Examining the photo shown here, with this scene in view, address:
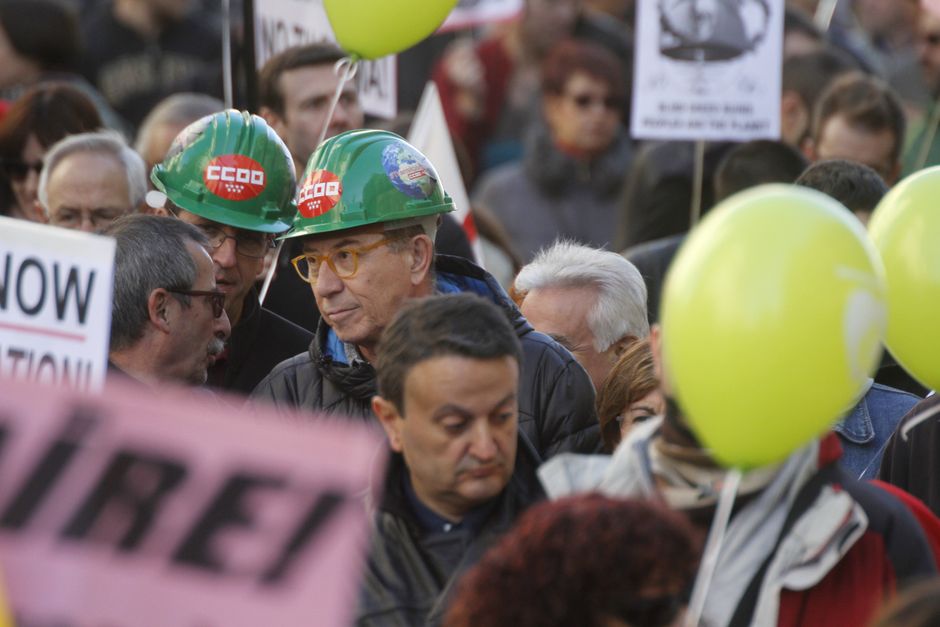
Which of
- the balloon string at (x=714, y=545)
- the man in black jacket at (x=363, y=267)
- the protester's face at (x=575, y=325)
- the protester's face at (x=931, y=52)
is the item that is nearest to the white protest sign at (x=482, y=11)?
the protester's face at (x=931, y=52)

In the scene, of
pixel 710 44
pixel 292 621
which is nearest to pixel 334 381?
pixel 292 621

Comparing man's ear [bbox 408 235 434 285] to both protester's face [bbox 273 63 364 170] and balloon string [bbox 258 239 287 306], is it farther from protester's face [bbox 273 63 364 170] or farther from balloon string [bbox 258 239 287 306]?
protester's face [bbox 273 63 364 170]

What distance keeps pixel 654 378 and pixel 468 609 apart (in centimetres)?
156

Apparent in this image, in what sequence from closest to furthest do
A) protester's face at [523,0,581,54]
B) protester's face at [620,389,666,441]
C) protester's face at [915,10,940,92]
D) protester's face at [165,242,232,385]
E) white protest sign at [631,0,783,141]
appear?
protester's face at [620,389,666,441] → protester's face at [165,242,232,385] → white protest sign at [631,0,783,141] → protester's face at [915,10,940,92] → protester's face at [523,0,581,54]

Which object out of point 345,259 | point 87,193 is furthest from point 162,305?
point 87,193

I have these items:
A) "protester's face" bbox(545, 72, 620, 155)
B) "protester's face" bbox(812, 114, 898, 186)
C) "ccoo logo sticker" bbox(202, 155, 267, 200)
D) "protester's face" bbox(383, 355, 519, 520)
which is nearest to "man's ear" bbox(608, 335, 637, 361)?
"ccoo logo sticker" bbox(202, 155, 267, 200)

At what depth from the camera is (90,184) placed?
5992 mm

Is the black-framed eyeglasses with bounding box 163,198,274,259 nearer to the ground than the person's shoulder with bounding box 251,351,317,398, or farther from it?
farther from it

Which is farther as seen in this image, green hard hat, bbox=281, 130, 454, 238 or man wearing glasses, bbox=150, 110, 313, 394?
man wearing glasses, bbox=150, 110, 313, 394

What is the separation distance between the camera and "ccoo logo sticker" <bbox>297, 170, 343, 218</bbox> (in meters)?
4.54

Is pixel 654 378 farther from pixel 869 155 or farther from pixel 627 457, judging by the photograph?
pixel 869 155

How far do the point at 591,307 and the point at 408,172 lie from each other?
78 cm

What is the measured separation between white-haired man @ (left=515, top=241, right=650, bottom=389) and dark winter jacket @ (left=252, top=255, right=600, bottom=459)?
0.51 meters

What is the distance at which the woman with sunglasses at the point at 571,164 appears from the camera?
8.66m
